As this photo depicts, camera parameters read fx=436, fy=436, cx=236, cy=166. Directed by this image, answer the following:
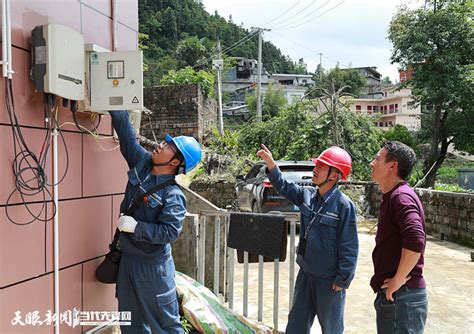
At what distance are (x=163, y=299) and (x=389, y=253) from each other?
1.37m

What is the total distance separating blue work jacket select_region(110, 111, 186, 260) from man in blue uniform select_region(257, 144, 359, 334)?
37.8 inches

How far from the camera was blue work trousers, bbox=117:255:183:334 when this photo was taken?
265 centimetres

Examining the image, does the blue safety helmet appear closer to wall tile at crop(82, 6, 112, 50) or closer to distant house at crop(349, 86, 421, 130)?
wall tile at crop(82, 6, 112, 50)

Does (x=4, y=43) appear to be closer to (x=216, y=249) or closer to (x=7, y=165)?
(x=7, y=165)

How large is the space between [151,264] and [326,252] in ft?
3.83

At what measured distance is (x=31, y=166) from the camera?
2.45 meters

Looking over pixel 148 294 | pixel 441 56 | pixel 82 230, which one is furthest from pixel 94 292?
pixel 441 56

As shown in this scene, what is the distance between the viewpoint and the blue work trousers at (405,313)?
93.9 inches

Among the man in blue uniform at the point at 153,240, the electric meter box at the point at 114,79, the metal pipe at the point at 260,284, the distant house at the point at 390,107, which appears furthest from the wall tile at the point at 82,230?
the distant house at the point at 390,107

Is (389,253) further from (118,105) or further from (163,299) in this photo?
(118,105)

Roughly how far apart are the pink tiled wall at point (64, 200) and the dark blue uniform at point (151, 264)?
345mm

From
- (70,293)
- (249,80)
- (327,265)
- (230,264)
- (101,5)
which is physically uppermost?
(249,80)

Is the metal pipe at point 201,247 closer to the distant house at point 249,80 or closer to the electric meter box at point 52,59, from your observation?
the electric meter box at point 52,59

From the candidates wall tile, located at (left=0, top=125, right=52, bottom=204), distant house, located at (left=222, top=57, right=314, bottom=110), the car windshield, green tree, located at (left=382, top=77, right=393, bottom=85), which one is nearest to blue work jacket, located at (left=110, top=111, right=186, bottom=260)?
wall tile, located at (left=0, top=125, right=52, bottom=204)
